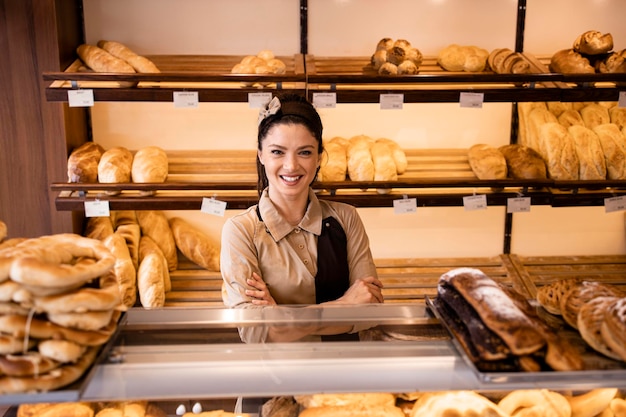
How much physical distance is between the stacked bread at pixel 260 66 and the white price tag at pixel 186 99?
262mm

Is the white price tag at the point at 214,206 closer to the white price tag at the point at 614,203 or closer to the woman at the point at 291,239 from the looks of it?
the woman at the point at 291,239

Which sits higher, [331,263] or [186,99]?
[186,99]

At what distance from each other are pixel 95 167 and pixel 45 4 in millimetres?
882

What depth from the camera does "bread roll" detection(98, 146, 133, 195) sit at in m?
3.21

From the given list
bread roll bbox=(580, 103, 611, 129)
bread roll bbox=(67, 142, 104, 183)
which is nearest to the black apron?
bread roll bbox=(67, 142, 104, 183)

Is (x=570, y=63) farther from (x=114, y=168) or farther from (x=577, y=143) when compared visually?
(x=114, y=168)

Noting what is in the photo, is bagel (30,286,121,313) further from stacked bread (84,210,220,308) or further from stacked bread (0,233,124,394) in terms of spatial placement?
stacked bread (84,210,220,308)

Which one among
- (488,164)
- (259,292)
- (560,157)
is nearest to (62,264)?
(259,292)

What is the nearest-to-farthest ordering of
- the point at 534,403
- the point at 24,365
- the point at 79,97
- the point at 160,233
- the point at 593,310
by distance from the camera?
the point at 24,365 < the point at 593,310 < the point at 534,403 < the point at 79,97 < the point at 160,233

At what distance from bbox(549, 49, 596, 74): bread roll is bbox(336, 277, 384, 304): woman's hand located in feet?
6.30

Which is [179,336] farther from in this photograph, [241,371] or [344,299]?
[344,299]

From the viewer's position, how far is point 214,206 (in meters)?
3.21

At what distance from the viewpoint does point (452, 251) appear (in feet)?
13.0

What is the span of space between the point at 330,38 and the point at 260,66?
66cm
